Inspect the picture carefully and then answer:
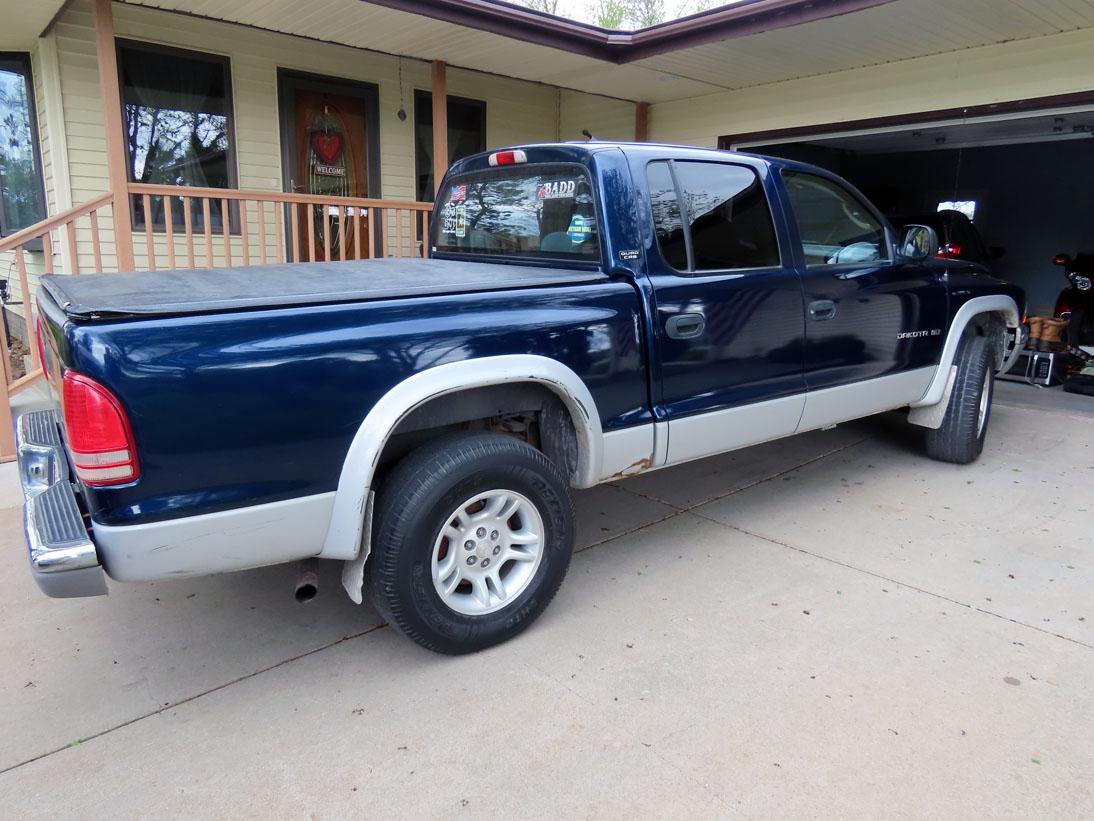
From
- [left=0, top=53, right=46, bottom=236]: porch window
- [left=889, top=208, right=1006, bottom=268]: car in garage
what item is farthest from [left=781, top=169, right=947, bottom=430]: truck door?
[left=0, top=53, right=46, bottom=236]: porch window

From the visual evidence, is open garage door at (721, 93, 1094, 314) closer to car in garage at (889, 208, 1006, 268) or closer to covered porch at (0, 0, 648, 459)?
car in garage at (889, 208, 1006, 268)

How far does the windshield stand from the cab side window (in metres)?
1.27

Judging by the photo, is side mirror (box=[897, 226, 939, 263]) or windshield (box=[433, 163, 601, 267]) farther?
side mirror (box=[897, 226, 939, 263])

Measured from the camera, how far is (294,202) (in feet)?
22.6

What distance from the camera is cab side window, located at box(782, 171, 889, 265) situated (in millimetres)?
4047

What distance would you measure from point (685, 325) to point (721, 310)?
10.1 inches

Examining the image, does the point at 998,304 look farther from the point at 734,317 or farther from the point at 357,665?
the point at 357,665

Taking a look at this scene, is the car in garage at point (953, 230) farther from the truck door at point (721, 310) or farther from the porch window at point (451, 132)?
the truck door at point (721, 310)

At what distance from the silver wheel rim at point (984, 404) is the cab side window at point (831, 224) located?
1.45m

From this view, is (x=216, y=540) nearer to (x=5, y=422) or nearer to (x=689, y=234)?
(x=689, y=234)

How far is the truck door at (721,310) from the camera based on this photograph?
332 cm

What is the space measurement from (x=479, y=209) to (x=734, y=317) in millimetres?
1449

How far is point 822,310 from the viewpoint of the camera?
3936mm

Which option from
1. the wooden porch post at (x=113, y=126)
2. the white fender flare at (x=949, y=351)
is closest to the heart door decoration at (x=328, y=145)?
the wooden porch post at (x=113, y=126)
